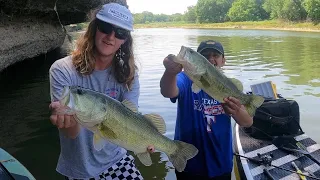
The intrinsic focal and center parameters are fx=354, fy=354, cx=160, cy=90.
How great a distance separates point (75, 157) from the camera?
10.6 ft

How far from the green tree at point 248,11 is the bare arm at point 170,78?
125 m

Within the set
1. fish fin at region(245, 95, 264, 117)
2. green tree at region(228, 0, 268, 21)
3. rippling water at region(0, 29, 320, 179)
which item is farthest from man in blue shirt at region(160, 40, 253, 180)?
green tree at region(228, 0, 268, 21)

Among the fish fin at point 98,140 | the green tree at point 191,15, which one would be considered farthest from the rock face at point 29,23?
the green tree at point 191,15

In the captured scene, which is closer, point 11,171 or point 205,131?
point 11,171

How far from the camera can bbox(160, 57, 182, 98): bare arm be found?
3350 millimetres

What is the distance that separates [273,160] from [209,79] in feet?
10.4

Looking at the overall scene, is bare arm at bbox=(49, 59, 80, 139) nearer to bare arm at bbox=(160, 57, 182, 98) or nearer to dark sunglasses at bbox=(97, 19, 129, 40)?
dark sunglasses at bbox=(97, 19, 129, 40)

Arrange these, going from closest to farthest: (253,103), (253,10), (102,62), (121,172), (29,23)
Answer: (102,62) < (121,172) < (253,103) < (29,23) < (253,10)

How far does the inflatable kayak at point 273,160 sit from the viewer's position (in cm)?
536

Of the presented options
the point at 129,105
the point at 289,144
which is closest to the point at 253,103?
the point at 129,105

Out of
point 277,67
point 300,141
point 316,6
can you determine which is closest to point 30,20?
point 300,141

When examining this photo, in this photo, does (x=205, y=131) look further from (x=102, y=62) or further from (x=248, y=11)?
(x=248, y=11)

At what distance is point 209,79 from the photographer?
3293mm

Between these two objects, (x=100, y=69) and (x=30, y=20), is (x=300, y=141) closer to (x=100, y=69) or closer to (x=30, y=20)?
(x=100, y=69)
